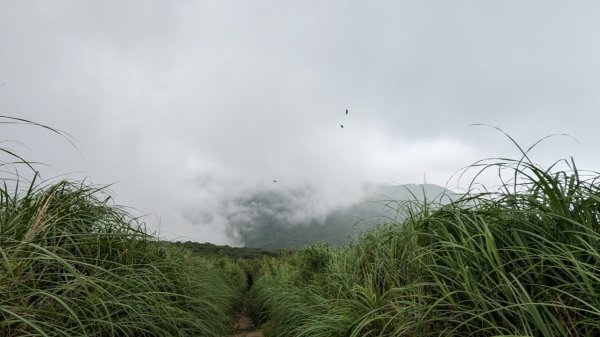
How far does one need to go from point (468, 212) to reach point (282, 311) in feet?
14.6

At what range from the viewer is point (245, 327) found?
8336mm

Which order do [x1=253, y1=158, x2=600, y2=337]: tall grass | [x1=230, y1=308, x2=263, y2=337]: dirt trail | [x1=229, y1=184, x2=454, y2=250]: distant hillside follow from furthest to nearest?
[x1=230, y1=308, x2=263, y2=337]: dirt trail < [x1=229, y1=184, x2=454, y2=250]: distant hillside < [x1=253, y1=158, x2=600, y2=337]: tall grass

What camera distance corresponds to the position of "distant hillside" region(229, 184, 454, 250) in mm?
3516

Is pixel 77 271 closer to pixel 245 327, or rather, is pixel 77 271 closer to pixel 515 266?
pixel 515 266

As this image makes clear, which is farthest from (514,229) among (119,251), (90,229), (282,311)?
(282,311)

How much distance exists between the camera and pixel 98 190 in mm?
3096

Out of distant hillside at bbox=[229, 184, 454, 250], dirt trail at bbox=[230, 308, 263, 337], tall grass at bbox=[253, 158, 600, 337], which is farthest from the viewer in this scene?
dirt trail at bbox=[230, 308, 263, 337]

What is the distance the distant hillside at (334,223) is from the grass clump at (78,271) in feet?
7.58

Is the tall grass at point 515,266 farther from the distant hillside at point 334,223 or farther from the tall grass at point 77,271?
the tall grass at point 77,271

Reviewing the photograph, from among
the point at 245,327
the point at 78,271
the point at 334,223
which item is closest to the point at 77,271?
the point at 78,271

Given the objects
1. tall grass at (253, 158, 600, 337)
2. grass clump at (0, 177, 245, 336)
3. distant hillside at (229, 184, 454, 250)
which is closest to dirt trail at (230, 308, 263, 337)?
distant hillside at (229, 184, 454, 250)

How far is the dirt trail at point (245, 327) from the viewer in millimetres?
7020

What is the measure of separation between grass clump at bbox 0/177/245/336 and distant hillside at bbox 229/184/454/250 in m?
2.31

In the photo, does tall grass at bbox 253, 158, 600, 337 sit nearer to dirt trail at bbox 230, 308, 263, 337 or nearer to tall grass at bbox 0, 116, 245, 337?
tall grass at bbox 0, 116, 245, 337
